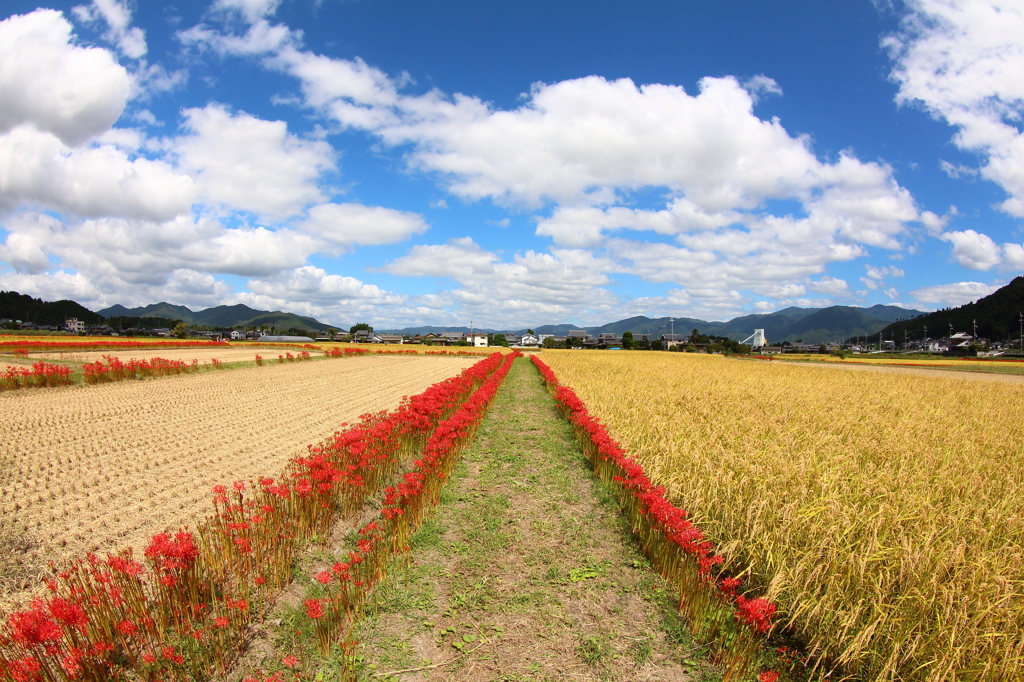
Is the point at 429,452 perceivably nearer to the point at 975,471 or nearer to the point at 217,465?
the point at 217,465

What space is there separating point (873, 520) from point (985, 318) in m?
158

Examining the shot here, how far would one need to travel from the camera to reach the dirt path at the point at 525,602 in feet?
12.7

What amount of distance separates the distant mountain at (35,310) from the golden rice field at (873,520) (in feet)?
512

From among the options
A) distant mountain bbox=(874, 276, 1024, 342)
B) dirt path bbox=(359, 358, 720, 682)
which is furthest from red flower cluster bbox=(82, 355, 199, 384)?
distant mountain bbox=(874, 276, 1024, 342)

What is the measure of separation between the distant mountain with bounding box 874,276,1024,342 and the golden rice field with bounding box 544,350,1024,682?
446ft

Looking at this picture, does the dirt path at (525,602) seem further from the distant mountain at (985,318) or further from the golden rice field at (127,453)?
the distant mountain at (985,318)

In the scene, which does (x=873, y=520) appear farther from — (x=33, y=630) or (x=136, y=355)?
(x=136, y=355)

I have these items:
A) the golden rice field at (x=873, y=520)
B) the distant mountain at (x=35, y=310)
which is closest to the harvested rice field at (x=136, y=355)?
the golden rice field at (x=873, y=520)

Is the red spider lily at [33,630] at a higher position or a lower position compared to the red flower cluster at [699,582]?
higher

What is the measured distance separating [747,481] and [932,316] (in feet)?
665

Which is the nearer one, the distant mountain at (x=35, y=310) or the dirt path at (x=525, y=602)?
the dirt path at (x=525, y=602)

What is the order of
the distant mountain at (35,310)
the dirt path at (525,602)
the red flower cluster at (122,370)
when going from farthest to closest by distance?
the distant mountain at (35,310), the red flower cluster at (122,370), the dirt path at (525,602)

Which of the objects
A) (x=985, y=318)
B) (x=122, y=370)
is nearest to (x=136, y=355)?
(x=122, y=370)

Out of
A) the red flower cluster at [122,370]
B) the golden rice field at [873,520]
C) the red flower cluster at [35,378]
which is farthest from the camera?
the red flower cluster at [122,370]
